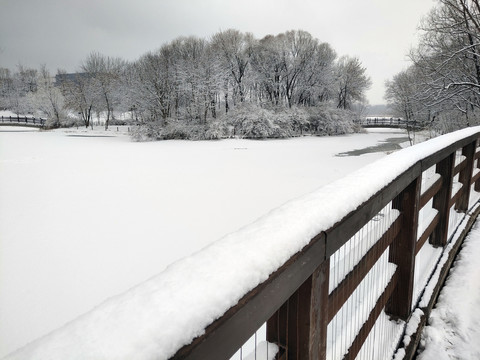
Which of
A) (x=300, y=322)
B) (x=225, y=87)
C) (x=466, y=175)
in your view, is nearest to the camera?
(x=300, y=322)

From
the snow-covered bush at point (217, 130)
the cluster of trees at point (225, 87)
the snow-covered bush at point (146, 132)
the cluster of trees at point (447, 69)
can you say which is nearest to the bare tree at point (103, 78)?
the cluster of trees at point (225, 87)

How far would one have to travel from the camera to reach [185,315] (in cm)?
53

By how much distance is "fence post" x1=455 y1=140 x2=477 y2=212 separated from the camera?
154 inches

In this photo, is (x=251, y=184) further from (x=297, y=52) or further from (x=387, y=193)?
(x=297, y=52)

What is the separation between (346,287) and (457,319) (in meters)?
1.84

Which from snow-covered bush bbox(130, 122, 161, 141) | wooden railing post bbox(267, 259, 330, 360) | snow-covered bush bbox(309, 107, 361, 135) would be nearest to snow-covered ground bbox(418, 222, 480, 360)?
wooden railing post bbox(267, 259, 330, 360)

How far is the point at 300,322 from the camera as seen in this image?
947 mm

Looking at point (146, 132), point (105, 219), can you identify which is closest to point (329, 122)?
point (146, 132)

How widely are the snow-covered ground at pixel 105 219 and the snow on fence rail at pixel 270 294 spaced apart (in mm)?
3787

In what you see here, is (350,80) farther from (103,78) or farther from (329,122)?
(103,78)

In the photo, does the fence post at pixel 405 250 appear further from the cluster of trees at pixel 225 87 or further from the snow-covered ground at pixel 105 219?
the cluster of trees at pixel 225 87

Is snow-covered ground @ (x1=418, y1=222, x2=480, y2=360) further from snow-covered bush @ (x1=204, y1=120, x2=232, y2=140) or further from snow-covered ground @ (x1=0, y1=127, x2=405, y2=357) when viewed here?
snow-covered bush @ (x1=204, y1=120, x2=232, y2=140)

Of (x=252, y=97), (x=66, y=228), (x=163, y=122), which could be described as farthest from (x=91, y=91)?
(x=66, y=228)

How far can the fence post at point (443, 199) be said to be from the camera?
3076mm
